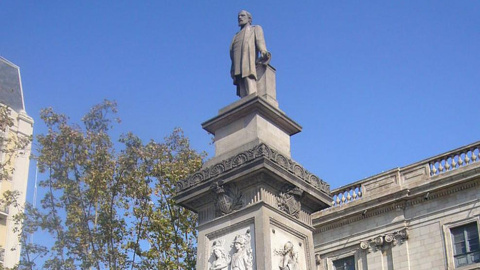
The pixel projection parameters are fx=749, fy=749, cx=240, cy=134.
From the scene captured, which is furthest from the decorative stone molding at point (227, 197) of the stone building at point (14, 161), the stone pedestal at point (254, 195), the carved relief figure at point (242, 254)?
the stone building at point (14, 161)

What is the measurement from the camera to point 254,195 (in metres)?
11.8

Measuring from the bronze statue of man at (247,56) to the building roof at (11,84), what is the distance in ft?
95.9

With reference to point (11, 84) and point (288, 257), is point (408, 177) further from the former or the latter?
point (11, 84)

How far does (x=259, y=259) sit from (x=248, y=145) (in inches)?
78.0

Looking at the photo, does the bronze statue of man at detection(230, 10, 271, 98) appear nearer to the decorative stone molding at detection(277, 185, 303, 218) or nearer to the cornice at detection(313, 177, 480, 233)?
the decorative stone molding at detection(277, 185, 303, 218)

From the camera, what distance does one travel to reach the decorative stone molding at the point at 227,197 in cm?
1203

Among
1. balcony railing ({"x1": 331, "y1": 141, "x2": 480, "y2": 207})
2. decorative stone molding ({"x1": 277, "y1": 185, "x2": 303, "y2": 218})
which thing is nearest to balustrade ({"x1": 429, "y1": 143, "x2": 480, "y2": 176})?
balcony railing ({"x1": 331, "y1": 141, "x2": 480, "y2": 207})

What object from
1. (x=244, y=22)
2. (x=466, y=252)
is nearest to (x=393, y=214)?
(x=466, y=252)

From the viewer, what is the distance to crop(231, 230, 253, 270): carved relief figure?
11438 mm

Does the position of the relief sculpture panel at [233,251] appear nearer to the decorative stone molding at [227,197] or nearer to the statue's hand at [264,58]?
the decorative stone molding at [227,197]

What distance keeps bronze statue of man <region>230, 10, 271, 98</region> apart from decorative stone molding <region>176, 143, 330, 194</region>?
5.49 ft

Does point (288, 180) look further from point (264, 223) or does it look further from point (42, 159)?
point (42, 159)

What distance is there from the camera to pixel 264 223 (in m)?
11.4

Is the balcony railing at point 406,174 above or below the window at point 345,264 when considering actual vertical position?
above
